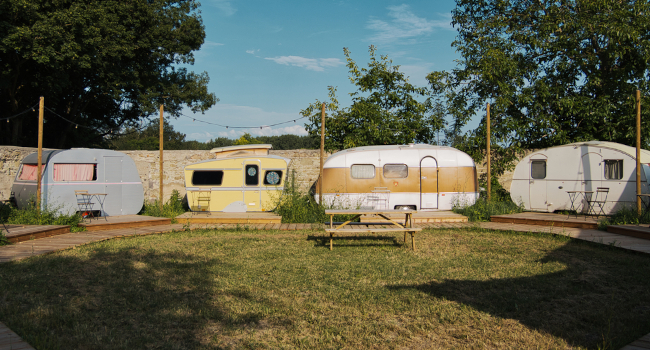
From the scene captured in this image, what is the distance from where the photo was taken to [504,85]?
1560 centimetres

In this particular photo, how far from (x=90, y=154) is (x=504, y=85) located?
1422 cm

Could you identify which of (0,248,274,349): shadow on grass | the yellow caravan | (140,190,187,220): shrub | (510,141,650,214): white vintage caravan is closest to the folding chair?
(140,190,187,220): shrub

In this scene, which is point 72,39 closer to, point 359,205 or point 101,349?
point 359,205

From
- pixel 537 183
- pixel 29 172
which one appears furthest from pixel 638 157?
pixel 29 172

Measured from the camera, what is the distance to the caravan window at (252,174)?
43.3 ft

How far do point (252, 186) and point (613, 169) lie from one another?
34.3 feet

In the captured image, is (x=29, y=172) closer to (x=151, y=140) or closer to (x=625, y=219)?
(x=625, y=219)

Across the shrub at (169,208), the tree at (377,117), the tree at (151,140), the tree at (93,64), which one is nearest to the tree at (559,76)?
the tree at (377,117)

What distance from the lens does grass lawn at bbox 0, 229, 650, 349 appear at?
3896 mm

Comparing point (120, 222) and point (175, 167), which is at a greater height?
point (175, 167)

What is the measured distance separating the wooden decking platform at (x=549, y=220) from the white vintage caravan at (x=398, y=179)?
1.57 m

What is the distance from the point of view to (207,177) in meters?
13.2

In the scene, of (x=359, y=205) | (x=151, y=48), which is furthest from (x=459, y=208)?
(x=151, y=48)

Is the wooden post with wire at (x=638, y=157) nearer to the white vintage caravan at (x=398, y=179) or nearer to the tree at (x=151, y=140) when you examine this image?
the white vintage caravan at (x=398, y=179)
